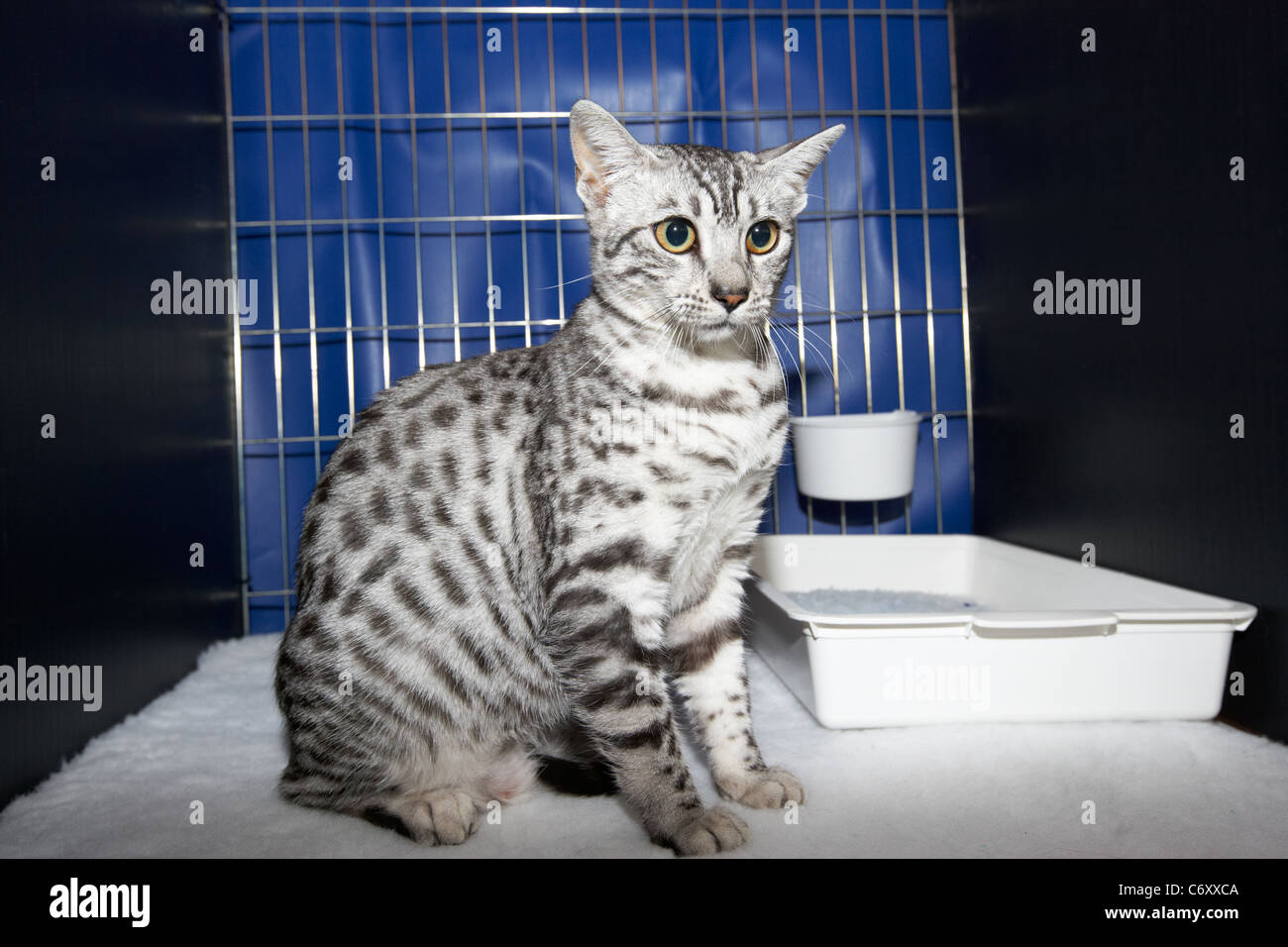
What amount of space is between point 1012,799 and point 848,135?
2048 millimetres

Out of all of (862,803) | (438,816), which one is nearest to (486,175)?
(438,816)

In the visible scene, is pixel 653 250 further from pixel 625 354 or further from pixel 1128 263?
pixel 1128 263

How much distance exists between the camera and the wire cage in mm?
2709

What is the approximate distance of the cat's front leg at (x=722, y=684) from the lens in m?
1.56

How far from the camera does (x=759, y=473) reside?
161 cm

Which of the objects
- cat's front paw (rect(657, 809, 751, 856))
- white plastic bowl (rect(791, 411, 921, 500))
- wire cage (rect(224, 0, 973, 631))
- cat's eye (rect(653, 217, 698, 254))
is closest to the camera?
cat's front paw (rect(657, 809, 751, 856))

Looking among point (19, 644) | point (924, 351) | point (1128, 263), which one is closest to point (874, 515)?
point (924, 351)

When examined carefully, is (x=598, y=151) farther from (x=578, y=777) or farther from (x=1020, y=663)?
(x=1020, y=663)

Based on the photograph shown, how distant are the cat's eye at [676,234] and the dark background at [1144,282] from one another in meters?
1.05

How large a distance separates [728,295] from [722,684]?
676mm

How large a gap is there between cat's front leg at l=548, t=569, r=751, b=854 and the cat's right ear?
2.17ft

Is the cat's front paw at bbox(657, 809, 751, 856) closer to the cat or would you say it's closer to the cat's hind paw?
the cat

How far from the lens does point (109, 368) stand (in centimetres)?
198

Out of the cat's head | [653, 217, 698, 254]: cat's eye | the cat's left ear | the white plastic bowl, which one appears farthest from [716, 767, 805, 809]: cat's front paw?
the white plastic bowl
